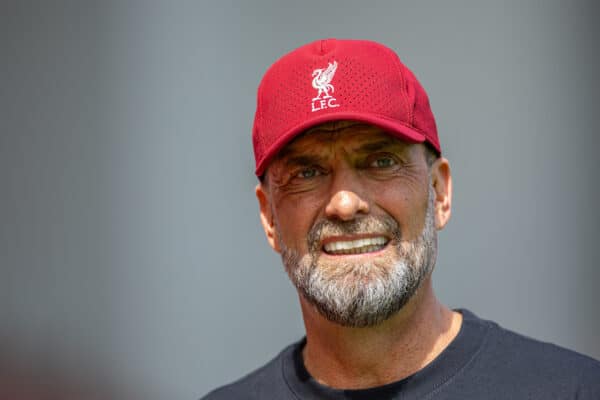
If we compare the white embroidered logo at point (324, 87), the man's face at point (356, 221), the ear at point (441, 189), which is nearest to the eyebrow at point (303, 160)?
the man's face at point (356, 221)

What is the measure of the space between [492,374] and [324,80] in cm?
75

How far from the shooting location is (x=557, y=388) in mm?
1701

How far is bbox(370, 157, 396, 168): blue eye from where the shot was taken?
5.98ft

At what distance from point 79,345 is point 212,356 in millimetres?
527

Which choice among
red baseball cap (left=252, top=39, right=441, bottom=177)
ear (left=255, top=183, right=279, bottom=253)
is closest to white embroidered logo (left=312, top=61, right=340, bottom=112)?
red baseball cap (left=252, top=39, right=441, bottom=177)

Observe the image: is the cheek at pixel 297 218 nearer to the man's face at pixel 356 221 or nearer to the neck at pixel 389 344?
the man's face at pixel 356 221

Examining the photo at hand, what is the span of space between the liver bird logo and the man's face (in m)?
0.07

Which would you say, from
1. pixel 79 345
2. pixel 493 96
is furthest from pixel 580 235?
pixel 79 345

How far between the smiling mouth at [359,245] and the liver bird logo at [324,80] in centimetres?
33

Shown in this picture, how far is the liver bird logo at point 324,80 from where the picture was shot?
181 cm

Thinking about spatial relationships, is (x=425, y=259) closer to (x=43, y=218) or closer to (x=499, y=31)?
(x=499, y=31)

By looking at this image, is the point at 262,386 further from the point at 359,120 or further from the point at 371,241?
the point at 359,120

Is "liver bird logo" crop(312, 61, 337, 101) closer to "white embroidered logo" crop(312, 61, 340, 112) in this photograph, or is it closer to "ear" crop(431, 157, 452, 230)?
"white embroidered logo" crop(312, 61, 340, 112)

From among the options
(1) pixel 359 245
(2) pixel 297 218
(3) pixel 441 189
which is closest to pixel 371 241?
(1) pixel 359 245
